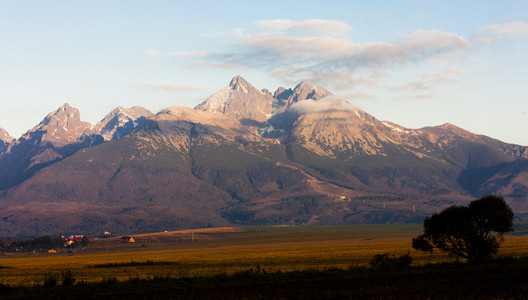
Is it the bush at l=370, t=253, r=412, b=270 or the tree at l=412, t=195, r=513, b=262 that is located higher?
the tree at l=412, t=195, r=513, b=262

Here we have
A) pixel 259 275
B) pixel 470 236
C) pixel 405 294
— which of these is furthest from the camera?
pixel 470 236

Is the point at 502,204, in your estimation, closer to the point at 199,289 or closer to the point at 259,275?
the point at 259,275

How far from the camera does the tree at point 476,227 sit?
83688 millimetres

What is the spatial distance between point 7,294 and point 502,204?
62287 mm

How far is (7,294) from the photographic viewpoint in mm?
61438

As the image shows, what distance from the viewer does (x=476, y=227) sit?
279ft

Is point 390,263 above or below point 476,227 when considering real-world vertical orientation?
below

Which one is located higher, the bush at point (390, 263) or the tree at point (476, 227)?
the tree at point (476, 227)

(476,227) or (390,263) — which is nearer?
(390,263)

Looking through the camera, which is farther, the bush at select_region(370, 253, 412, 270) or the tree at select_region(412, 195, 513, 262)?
the tree at select_region(412, 195, 513, 262)

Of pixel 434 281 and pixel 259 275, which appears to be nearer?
pixel 434 281

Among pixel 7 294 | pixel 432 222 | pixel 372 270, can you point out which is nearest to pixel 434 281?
pixel 372 270

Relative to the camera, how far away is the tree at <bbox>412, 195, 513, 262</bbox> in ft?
275

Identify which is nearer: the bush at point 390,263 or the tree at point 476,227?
the bush at point 390,263
